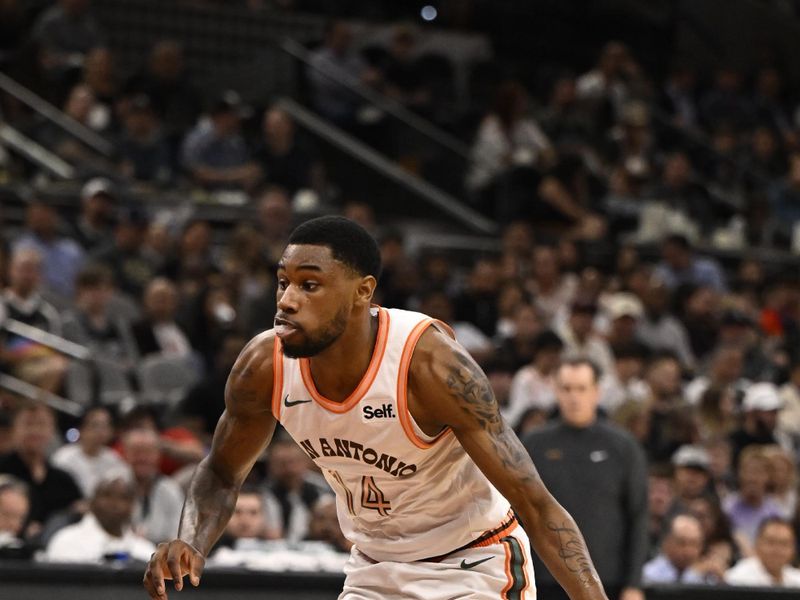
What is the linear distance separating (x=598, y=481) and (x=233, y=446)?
3235mm

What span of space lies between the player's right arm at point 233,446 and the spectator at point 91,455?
413 cm

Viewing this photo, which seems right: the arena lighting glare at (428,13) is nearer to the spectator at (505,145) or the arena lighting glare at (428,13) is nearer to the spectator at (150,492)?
the spectator at (505,145)

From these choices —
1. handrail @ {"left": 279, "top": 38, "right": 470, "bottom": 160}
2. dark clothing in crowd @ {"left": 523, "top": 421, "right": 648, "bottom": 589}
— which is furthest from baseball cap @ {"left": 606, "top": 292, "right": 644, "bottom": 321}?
dark clothing in crowd @ {"left": 523, "top": 421, "right": 648, "bottom": 589}

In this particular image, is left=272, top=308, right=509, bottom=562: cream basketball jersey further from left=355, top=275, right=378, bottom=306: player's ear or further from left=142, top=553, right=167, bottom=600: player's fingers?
left=142, top=553, right=167, bottom=600: player's fingers

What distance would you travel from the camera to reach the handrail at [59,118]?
1197 cm

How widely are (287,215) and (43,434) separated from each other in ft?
11.8

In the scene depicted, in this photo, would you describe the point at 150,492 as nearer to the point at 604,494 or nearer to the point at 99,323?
the point at 99,323

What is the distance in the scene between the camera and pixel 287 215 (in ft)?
37.3

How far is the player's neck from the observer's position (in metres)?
Result: 4.13

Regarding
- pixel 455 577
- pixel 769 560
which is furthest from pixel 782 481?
pixel 455 577

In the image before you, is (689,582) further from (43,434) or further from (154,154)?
(154,154)

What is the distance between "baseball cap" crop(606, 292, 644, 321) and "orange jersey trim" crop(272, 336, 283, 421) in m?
7.53

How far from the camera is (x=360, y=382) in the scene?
4133mm

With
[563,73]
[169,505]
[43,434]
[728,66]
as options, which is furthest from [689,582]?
[728,66]
